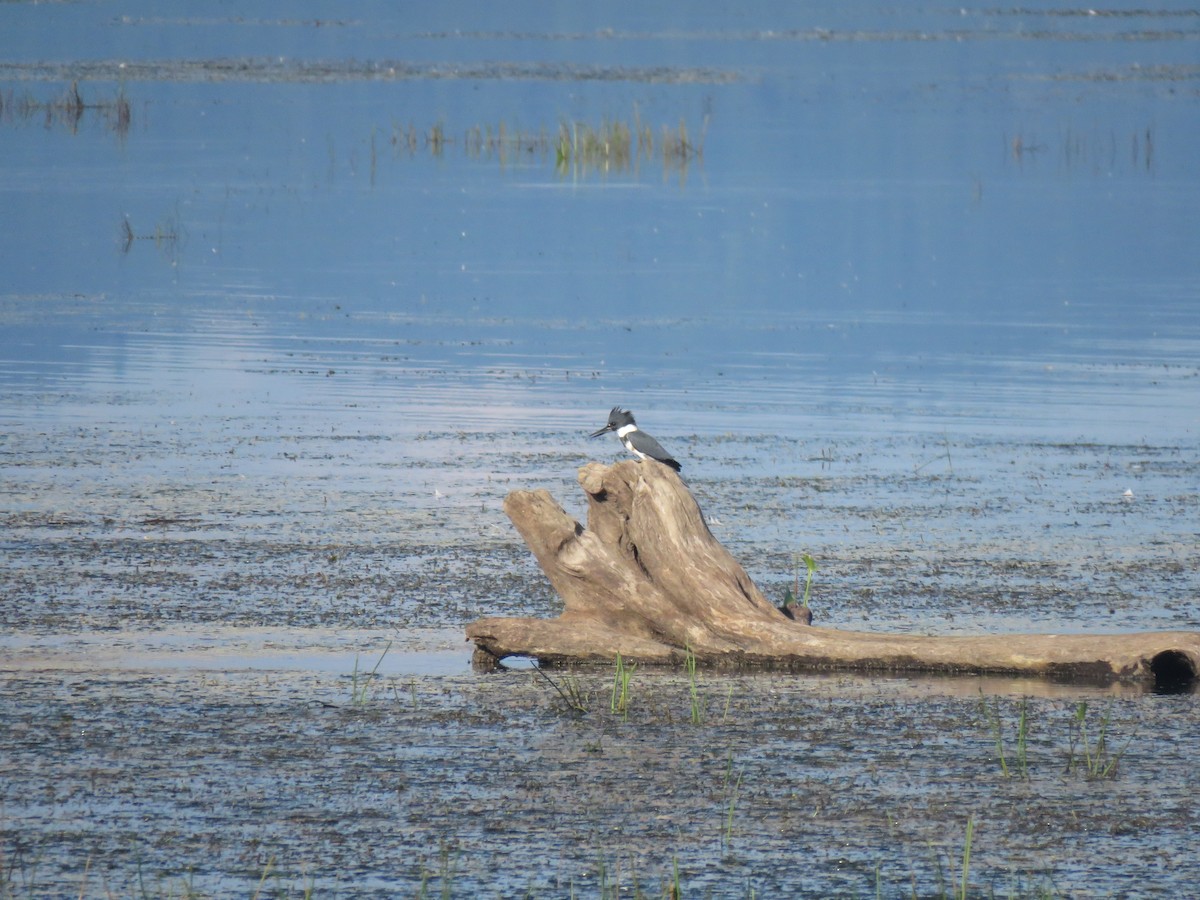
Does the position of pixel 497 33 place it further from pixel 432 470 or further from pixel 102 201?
pixel 432 470

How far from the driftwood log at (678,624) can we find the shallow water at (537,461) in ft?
0.76

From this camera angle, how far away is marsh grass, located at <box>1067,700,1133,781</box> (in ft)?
20.9

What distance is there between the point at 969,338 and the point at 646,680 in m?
11.2

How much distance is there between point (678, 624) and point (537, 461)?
4151mm

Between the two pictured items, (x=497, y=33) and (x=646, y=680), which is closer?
(x=646, y=680)

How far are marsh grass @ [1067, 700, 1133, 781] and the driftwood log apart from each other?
2.07 feet

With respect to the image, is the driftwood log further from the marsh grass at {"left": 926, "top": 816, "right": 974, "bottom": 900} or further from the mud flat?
the marsh grass at {"left": 926, "top": 816, "right": 974, "bottom": 900}

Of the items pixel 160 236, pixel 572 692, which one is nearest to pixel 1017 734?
pixel 572 692

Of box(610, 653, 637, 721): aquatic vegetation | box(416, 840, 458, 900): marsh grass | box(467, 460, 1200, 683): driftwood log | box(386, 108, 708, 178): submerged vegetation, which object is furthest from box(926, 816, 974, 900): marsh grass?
box(386, 108, 708, 178): submerged vegetation

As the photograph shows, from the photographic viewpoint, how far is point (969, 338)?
1828 cm

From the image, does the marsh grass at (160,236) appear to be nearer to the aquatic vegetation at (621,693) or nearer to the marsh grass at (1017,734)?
the aquatic vegetation at (621,693)

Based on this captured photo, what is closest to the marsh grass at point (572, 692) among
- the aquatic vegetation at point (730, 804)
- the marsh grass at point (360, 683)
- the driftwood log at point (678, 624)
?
the driftwood log at point (678, 624)

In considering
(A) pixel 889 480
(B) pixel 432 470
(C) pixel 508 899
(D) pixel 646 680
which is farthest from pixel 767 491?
(C) pixel 508 899

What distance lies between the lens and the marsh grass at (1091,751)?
20.9ft
